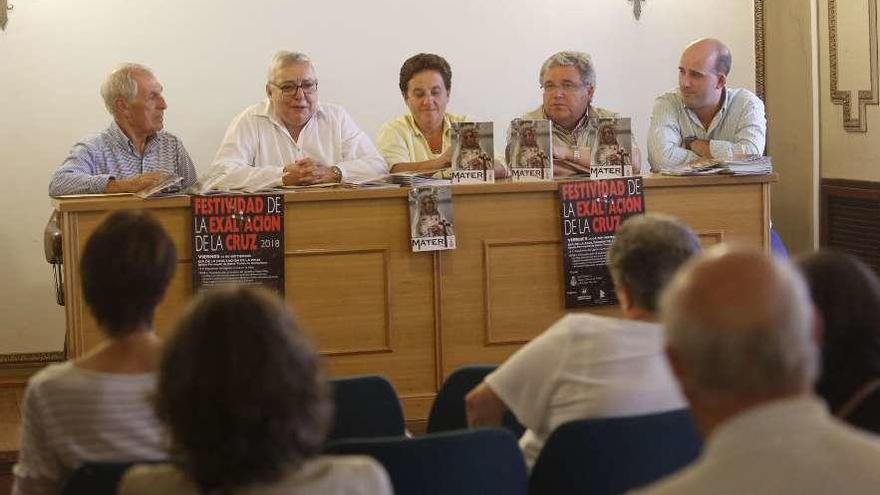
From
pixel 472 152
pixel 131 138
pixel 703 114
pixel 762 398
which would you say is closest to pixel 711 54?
pixel 703 114

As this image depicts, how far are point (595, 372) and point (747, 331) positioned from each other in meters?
1.16

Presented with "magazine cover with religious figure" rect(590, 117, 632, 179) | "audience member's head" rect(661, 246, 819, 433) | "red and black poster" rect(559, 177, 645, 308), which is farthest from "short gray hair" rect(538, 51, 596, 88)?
"audience member's head" rect(661, 246, 819, 433)

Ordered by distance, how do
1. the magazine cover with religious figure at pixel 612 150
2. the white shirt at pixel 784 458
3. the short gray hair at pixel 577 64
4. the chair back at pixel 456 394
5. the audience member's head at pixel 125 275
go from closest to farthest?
1. the white shirt at pixel 784 458
2. the audience member's head at pixel 125 275
3. the chair back at pixel 456 394
4. the magazine cover with religious figure at pixel 612 150
5. the short gray hair at pixel 577 64

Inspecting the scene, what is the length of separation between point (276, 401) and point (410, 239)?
2.95 m

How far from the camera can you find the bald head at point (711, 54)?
18.0ft

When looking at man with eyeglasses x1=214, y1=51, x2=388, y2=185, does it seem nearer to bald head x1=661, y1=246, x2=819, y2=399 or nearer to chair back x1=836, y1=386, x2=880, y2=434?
chair back x1=836, y1=386, x2=880, y2=434

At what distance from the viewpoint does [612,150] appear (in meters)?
4.79

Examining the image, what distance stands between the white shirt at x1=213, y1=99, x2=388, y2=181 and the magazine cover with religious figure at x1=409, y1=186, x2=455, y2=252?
657mm

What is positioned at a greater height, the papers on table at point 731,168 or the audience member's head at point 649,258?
the papers on table at point 731,168

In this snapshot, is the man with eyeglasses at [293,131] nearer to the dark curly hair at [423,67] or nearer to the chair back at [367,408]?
the dark curly hair at [423,67]

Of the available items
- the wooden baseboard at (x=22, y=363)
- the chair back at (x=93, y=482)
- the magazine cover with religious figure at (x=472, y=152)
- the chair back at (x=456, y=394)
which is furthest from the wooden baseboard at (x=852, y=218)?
the chair back at (x=93, y=482)

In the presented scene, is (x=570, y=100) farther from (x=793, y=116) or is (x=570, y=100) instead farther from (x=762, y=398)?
(x=762, y=398)

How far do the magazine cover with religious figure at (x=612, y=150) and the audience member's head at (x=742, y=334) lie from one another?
3372mm

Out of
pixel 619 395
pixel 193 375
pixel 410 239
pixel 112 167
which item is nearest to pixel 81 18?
pixel 112 167
